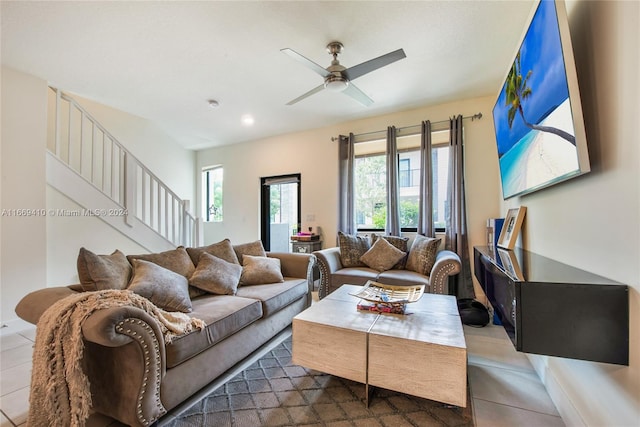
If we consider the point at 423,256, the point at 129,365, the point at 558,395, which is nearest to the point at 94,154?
the point at 129,365

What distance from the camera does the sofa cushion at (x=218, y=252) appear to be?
2500mm

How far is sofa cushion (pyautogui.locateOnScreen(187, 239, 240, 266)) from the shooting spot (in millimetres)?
2500

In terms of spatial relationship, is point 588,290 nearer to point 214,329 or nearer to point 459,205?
point 214,329

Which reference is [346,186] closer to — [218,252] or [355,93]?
[355,93]

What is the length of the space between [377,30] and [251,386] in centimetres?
280

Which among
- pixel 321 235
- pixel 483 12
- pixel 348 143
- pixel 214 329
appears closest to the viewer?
pixel 214 329

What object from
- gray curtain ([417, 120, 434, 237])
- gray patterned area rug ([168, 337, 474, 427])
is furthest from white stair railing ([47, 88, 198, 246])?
gray curtain ([417, 120, 434, 237])

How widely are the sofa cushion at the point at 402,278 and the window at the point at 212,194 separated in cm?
410

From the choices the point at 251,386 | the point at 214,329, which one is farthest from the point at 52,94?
the point at 251,386

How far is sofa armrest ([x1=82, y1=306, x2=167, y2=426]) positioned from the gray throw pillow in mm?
845

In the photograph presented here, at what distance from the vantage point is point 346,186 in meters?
4.23

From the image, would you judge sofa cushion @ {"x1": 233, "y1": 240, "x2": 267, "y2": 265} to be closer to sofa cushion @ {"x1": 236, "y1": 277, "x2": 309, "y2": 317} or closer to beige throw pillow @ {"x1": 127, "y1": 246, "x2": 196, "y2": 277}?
sofa cushion @ {"x1": 236, "y1": 277, "x2": 309, "y2": 317}

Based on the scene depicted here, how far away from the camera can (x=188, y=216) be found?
181 inches

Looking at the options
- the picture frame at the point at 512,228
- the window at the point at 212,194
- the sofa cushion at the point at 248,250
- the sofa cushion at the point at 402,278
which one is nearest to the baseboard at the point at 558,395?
the picture frame at the point at 512,228
